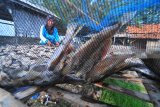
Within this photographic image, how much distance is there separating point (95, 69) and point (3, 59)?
3.08 feet

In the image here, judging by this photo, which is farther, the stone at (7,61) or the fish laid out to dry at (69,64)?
the stone at (7,61)

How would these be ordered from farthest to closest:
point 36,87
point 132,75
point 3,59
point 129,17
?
point 132,75
point 3,59
point 36,87
point 129,17

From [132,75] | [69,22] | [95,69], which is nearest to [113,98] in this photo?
[132,75]

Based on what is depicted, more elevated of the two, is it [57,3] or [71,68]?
[57,3]

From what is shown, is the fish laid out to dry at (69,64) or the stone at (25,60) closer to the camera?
the fish laid out to dry at (69,64)

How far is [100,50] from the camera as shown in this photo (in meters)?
1.86

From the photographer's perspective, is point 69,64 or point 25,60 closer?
point 69,64

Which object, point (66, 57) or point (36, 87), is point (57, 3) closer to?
point (66, 57)

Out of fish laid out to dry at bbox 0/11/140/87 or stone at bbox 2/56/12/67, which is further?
stone at bbox 2/56/12/67

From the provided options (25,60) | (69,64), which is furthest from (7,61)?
(69,64)

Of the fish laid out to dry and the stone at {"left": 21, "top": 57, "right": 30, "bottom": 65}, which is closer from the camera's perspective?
the fish laid out to dry

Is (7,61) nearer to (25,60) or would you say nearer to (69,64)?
(25,60)

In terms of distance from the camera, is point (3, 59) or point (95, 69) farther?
point (3, 59)

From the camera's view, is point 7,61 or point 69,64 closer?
point 69,64
